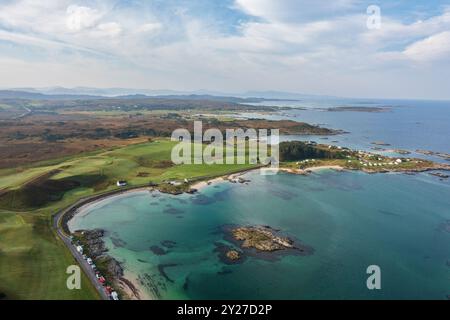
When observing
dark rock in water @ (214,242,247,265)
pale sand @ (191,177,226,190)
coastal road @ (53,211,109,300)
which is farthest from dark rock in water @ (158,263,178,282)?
pale sand @ (191,177,226,190)

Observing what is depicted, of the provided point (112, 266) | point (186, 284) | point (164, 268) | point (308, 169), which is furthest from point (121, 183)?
point (308, 169)

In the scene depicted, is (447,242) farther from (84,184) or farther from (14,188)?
(14,188)

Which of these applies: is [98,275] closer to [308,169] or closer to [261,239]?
[261,239]

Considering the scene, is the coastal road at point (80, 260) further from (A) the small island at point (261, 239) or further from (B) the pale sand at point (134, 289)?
(A) the small island at point (261, 239)

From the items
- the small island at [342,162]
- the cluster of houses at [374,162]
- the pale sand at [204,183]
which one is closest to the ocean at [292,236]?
the pale sand at [204,183]

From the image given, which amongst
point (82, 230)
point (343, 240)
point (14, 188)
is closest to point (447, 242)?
point (343, 240)

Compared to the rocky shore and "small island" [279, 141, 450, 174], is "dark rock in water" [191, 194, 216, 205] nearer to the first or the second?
the rocky shore
